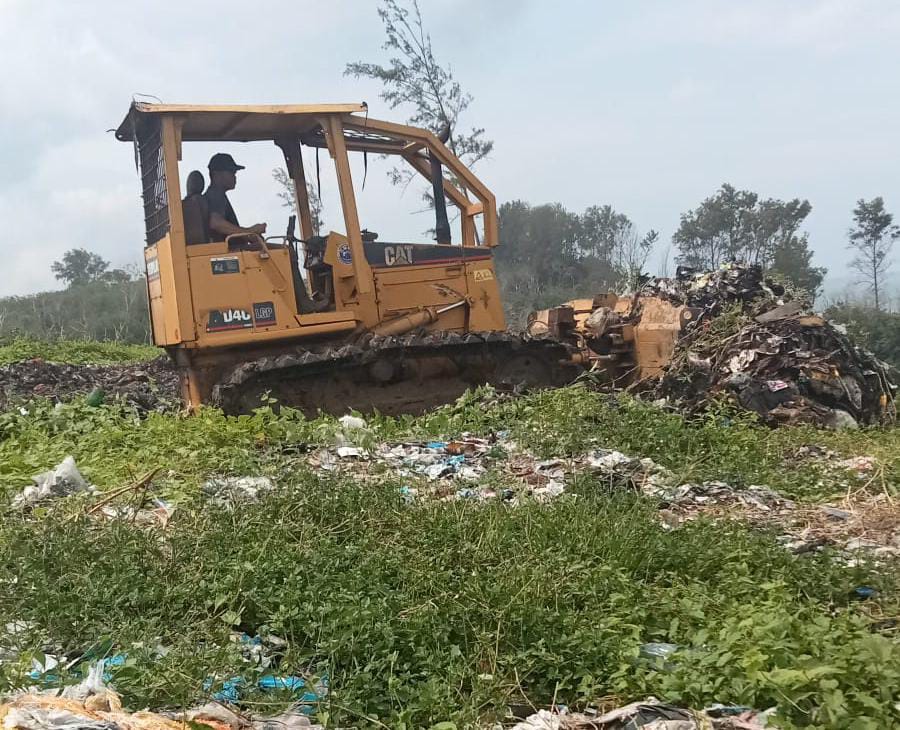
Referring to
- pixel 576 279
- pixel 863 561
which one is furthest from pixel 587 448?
pixel 576 279

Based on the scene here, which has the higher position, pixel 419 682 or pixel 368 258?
pixel 368 258

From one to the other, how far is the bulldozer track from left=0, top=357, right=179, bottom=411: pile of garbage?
2700 millimetres

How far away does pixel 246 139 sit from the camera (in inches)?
331

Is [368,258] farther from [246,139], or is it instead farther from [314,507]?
[314,507]

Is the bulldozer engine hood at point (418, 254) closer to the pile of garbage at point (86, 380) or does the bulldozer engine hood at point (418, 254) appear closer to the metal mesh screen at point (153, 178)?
the metal mesh screen at point (153, 178)

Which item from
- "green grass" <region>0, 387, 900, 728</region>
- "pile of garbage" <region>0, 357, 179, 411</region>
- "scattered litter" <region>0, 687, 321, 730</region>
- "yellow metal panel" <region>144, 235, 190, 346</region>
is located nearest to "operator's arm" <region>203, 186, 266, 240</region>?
"yellow metal panel" <region>144, 235, 190, 346</region>

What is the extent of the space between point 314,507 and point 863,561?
2.51 metres

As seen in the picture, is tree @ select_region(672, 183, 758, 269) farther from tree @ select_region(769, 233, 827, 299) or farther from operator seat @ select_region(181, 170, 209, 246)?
operator seat @ select_region(181, 170, 209, 246)

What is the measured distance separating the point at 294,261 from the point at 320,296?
44 cm

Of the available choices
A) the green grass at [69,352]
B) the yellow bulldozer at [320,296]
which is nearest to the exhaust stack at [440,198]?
the yellow bulldozer at [320,296]

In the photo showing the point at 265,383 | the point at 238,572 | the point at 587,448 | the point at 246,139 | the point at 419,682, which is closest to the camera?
the point at 419,682

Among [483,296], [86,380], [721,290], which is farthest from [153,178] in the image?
[86,380]

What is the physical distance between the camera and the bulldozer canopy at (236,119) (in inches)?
297

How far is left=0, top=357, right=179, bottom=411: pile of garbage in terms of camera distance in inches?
448
